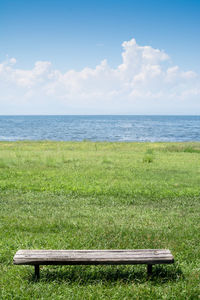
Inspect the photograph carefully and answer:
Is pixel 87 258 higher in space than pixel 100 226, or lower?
higher

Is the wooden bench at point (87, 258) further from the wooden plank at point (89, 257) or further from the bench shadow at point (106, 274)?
the bench shadow at point (106, 274)

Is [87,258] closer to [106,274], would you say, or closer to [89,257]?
[89,257]

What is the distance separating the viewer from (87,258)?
4824 mm

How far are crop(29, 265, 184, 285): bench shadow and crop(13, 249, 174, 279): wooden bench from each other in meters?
0.26

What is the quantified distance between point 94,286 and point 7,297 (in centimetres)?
132

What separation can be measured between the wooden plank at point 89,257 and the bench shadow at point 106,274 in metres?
0.36

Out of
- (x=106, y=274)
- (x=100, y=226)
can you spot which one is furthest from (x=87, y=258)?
(x=100, y=226)

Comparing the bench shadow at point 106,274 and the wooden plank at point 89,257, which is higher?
the wooden plank at point 89,257

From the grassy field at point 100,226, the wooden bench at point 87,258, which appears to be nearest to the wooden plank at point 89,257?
the wooden bench at point 87,258

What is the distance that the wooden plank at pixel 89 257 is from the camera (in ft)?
15.6

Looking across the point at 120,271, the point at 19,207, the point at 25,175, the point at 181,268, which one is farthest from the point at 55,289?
the point at 25,175

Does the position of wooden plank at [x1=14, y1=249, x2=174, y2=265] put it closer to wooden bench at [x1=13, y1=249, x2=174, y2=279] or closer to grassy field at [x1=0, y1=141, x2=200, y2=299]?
wooden bench at [x1=13, y1=249, x2=174, y2=279]

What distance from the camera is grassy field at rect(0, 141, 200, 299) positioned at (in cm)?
471

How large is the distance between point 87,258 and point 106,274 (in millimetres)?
607
